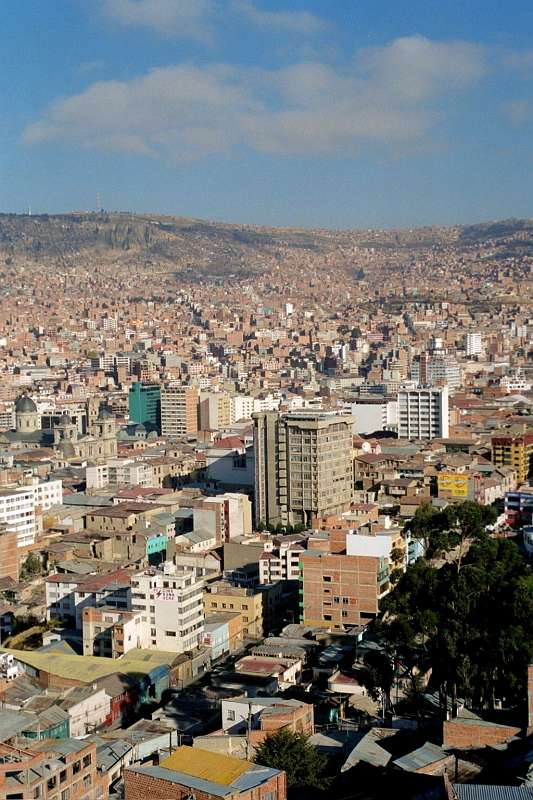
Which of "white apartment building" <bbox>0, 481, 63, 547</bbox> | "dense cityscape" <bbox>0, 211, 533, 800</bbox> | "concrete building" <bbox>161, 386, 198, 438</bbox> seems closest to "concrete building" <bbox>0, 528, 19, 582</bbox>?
"dense cityscape" <bbox>0, 211, 533, 800</bbox>

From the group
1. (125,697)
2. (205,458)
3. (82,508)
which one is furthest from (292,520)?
(125,697)

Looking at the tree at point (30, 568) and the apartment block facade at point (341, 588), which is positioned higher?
the apartment block facade at point (341, 588)

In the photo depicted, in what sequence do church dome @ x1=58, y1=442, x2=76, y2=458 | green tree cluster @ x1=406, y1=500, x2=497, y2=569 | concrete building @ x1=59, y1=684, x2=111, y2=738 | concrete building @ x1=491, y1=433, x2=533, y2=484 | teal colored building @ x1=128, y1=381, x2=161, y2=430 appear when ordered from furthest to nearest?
teal colored building @ x1=128, y1=381, x2=161, y2=430 → church dome @ x1=58, y1=442, x2=76, y2=458 → concrete building @ x1=491, y1=433, x2=533, y2=484 → green tree cluster @ x1=406, y1=500, x2=497, y2=569 → concrete building @ x1=59, y1=684, x2=111, y2=738

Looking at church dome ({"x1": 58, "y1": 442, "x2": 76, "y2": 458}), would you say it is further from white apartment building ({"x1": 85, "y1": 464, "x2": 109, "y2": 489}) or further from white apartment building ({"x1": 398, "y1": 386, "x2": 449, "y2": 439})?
white apartment building ({"x1": 398, "y1": 386, "x2": 449, "y2": 439})

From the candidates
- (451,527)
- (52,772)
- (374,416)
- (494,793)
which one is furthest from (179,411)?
(494,793)

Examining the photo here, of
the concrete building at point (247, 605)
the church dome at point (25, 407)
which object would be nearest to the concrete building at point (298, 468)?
the concrete building at point (247, 605)

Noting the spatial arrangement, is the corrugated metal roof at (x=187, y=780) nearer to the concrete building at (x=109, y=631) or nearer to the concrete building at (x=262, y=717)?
the concrete building at (x=262, y=717)

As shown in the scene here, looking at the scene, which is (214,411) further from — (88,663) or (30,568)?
(88,663)
